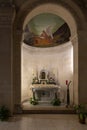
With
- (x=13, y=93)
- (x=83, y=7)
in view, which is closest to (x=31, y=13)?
(x=83, y=7)

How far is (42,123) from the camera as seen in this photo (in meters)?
7.39

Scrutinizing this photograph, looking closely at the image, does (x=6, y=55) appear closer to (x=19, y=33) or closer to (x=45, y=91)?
(x=19, y=33)

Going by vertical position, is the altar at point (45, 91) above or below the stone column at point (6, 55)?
below

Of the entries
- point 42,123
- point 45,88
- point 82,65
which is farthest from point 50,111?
point 45,88

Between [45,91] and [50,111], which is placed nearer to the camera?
[50,111]

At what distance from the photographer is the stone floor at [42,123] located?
22.3 ft

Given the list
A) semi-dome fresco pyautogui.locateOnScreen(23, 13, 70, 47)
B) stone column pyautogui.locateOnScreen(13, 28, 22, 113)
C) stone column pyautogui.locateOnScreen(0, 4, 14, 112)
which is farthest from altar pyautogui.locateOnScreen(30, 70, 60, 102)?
stone column pyautogui.locateOnScreen(0, 4, 14, 112)

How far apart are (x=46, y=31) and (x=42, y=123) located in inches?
305

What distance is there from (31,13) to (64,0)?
1573 mm

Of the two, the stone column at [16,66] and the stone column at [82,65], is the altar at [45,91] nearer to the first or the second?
the stone column at [16,66]

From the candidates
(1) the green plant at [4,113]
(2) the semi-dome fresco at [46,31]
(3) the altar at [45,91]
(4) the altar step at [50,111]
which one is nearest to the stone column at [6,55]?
(1) the green plant at [4,113]

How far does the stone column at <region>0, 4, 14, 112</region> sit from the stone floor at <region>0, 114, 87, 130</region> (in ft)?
2.72

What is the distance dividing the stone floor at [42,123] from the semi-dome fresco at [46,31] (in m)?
6.00

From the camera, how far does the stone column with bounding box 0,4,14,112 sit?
826 centimetres
